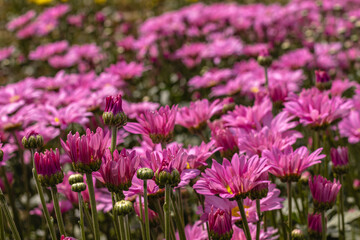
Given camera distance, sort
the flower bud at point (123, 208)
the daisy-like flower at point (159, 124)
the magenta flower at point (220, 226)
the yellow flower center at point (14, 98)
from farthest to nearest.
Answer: the yellow flower center at point (14, 98)
the daisy-like flower at point (159, 124)
the magenta flower at point (220, 226)
the flower bud at point (123, 208)

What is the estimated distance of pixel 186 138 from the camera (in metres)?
3.83

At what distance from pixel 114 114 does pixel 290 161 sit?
0.64 m

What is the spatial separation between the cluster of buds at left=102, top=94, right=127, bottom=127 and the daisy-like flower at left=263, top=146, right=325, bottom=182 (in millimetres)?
530

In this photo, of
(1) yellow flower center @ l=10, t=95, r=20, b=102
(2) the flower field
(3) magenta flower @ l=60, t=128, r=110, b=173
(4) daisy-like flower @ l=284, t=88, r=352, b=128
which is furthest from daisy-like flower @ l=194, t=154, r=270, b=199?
(1) yellow flower center @ l=10, t=95, r=20, b=102

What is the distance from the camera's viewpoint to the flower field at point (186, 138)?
4.67 ft

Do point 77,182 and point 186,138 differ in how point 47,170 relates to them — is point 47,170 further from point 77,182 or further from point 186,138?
point 186,138

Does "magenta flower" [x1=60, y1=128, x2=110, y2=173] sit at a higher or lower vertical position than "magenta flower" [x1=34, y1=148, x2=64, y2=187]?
higher

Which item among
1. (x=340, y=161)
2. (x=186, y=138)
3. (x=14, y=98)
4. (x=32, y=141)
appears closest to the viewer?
(x=32, y=141)

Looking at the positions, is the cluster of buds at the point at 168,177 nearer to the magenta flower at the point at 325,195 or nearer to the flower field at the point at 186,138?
the flower field at the point at 186,138

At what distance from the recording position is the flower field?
4.67 ft

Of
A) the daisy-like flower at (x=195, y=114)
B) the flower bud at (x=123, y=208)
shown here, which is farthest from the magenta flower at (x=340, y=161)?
the flower bud at (x=123, y=208)

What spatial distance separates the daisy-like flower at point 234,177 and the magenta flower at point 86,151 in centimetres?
35

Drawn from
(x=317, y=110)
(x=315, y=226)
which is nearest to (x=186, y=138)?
(x=317, y=110)

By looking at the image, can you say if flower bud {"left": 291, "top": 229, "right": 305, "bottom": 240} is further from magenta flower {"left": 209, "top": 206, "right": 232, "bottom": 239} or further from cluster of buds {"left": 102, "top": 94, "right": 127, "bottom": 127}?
cluster of buds {"left": 102, "top": 94, "right": 127, "bottom": 127}
